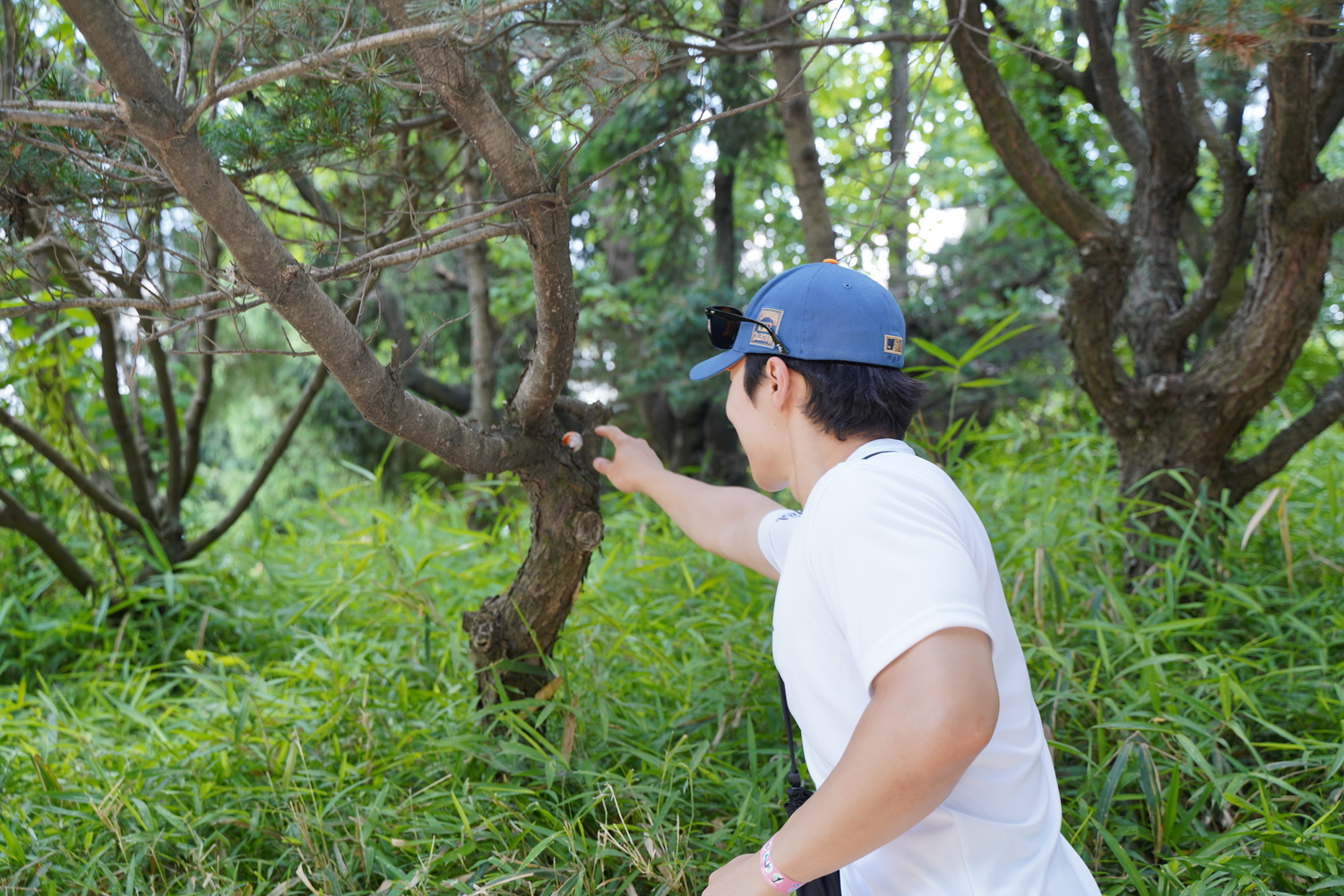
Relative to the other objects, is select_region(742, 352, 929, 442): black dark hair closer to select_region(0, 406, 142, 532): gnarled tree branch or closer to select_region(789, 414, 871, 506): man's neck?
select_region(789, 414, 871, 506): man's neck

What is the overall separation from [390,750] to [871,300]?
1.62 metres

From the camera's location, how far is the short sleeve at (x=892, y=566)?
0.88 meters

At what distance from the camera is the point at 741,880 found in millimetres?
1022

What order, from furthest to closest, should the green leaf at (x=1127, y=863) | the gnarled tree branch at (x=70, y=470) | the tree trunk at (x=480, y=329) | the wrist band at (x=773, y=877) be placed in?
1. the tree trunk at (x=480, y=329)
2. the gnarled tree branch at (x=70, y=470)
3. the green leaf at (x=1127, y=863)
4. the wrist band at (x=773, y=877)

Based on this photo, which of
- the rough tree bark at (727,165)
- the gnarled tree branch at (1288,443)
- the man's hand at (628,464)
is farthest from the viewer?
the rough tree bark at (727,165)

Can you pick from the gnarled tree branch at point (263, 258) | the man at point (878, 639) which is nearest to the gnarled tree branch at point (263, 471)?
the gnarled tree branch at point (263, 258)

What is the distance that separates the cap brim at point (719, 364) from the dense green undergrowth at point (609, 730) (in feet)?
2.94

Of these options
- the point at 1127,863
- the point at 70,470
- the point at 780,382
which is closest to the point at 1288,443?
the point at 1127,863

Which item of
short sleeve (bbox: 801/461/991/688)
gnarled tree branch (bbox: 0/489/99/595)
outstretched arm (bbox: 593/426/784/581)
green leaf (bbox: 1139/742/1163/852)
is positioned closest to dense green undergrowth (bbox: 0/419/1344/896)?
green leaf (bbox: 1139/742/1163/852)

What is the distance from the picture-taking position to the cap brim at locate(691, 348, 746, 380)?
130cm

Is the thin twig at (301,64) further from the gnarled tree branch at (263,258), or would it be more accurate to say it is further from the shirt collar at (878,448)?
the shirt collar at (878,448)

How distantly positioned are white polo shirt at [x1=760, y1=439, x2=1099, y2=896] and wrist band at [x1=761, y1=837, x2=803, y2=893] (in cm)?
16

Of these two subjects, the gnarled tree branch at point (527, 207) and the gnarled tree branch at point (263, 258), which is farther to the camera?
the gnarled tree branch at point (527, 207)

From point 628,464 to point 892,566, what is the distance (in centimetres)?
108
